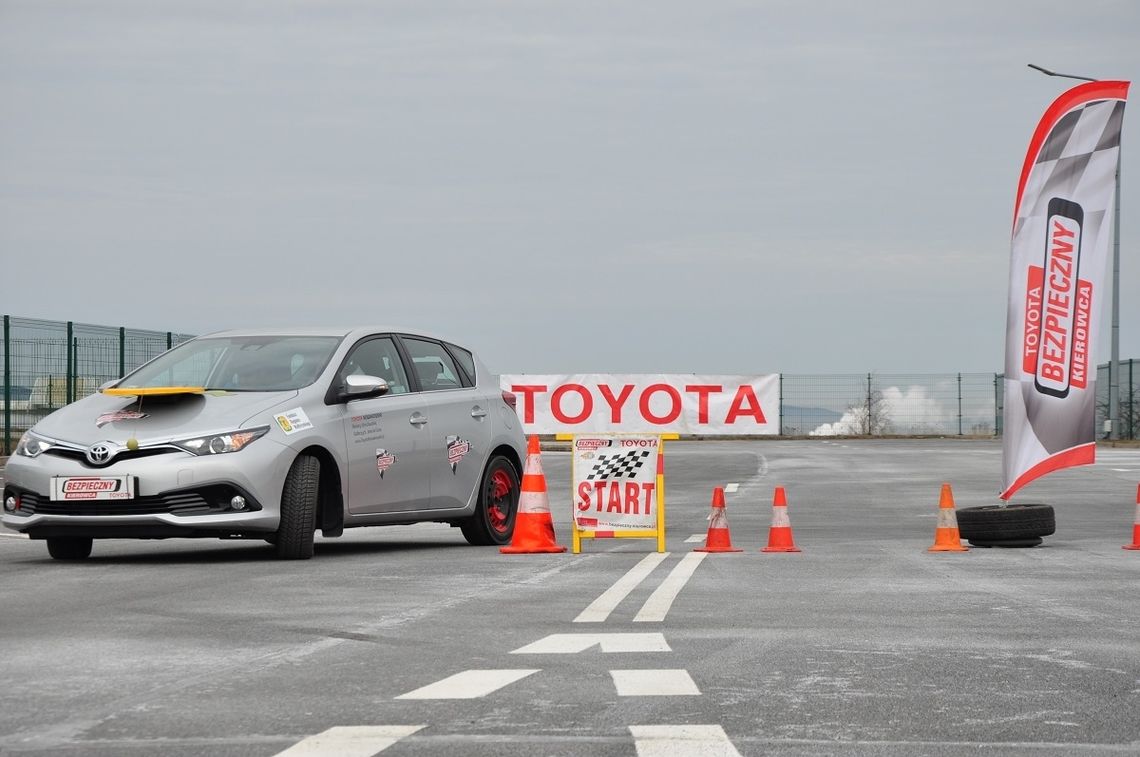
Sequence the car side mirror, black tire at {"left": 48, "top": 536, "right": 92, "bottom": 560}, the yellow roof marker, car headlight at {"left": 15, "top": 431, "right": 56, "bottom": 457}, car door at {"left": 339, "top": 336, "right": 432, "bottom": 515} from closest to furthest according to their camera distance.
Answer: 1. car headlight at {"left": 15, "top": 431, "right": 56, "bottom": 457}
2. the yellow roof marker
3. black tire at {"left": 48, "top": 536, "right": 92, "bottom": 560}
4. the car side mirror
5. car door at {"left": 339, "top": 336, "right": 432, "bottom": 515}

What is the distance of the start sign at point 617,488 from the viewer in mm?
13508

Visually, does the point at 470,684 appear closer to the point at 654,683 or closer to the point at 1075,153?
the point at 654,683

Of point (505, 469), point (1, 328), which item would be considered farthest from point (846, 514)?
point (1, 328)

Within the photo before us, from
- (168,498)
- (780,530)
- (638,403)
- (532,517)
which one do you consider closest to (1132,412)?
(638,403)

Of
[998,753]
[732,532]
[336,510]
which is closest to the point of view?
[998,753]

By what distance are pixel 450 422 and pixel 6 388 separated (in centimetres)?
1816

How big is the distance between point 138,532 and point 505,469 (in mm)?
3851

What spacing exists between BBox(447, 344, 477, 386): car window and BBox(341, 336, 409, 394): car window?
0.81 metres

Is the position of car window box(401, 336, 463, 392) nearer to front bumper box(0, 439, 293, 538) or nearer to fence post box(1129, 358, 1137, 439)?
front bumper box(0, 439, 293, 538)

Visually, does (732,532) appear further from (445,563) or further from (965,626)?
(965,626)

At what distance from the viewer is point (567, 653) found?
7.18 meters

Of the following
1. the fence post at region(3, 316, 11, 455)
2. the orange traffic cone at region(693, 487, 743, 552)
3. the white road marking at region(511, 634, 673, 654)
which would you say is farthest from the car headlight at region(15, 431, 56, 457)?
the fence post at region(3, 316, 11, 455)

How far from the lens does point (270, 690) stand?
20.4ft

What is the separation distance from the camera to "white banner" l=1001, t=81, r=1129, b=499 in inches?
584
